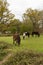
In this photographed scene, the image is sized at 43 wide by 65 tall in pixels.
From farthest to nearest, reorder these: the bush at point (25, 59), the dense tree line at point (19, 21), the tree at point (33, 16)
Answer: the tree at point (33, 16), the dense tree line at point (19, 21), the bush at point (25, 59)

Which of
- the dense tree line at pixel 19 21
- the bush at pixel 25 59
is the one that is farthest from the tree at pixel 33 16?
the bush at pixel 25 59

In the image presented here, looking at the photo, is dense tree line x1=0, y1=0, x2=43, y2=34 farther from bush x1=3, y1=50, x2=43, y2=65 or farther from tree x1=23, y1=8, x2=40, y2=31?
bush x1=3, y1=50, x2=43, y2=65

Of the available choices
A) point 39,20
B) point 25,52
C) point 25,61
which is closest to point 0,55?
point 25,52

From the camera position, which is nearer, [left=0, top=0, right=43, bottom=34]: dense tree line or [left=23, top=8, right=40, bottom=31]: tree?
[left=0, top=0, right=43, bottom=34]: dense tree line

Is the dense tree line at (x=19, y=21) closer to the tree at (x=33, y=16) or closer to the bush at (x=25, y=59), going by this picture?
the tree at (x=33, y=16)

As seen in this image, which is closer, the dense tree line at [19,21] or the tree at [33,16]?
the dense tree line at [19,21]

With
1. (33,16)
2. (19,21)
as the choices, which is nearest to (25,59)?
(19,21)

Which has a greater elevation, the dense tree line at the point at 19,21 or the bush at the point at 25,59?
the bush at the point at 25,59

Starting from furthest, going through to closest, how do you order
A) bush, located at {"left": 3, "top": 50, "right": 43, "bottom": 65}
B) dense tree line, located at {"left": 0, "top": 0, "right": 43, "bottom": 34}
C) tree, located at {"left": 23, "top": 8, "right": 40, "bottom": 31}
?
1. tree, located at {"left": 23, "top": 8, "right": 40, "bottom": 31}
2. dense tree line, located at {"left": 0, "top": 0, "right": 43, "bottom": 34}
3. bush, located at {"left": 3, "top": 50, "right": 43, "bottom": 65}

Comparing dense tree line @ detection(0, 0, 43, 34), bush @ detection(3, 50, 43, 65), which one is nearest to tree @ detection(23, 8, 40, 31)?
dense tree line @ detection(0, 0, 43, 34)

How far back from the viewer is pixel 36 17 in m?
86.2

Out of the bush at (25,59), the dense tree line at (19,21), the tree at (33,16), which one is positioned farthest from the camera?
the tree at (33,16)

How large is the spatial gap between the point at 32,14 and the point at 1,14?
1527 inches

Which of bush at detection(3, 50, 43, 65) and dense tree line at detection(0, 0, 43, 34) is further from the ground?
bush at detection(3, 50, 43, 65)
